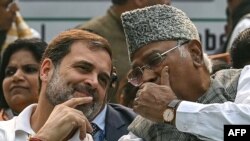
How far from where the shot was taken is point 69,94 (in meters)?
6.19

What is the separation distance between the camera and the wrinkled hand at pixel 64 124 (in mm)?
5945

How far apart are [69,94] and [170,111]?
2.04 ft

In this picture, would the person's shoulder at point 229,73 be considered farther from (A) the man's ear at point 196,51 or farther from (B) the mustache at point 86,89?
(B) the mustache at point 86,89

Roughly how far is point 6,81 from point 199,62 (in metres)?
2.14

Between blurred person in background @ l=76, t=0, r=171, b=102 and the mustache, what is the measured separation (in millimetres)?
2165

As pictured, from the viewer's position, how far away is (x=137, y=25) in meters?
6.21

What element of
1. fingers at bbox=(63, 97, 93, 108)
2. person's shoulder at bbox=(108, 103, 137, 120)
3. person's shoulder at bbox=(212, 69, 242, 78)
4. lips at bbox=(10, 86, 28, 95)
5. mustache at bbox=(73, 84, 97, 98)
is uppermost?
person's shoulder at bbox=(212, 69, 242, 78)

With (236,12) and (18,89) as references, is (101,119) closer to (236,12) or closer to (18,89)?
(18,89)

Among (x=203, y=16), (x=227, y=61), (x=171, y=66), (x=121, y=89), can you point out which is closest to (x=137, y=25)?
(x=171, y=66)

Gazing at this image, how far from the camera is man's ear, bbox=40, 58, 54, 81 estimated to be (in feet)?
21.1

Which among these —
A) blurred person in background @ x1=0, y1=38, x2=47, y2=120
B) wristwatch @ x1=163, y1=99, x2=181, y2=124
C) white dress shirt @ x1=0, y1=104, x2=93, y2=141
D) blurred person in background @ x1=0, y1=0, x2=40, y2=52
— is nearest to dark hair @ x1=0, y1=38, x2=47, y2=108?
blurred person in background @ x1=0, y1=38, x2=47, y2=120

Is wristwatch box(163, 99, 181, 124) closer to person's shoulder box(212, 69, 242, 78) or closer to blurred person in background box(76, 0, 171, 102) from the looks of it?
person's shoulder box(212, 69, 242, 78)

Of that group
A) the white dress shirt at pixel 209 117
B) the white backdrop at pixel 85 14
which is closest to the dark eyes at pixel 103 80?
the white dress shirt at pixel 209 117

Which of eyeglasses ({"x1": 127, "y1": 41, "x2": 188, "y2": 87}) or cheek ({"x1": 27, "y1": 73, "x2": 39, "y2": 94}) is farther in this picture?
cheek ({"x1": 27, "y1": 73, "x2": 39, "y2": 94})
